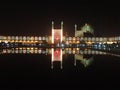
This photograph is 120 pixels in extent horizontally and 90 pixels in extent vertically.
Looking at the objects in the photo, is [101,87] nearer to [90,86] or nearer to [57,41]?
[90,86]

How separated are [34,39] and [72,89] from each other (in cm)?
9056

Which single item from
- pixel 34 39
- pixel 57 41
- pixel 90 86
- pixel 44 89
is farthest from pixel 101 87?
pixel 34 39

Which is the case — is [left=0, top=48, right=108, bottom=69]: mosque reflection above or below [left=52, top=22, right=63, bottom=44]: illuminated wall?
below

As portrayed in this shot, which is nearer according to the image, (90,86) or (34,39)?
(90,86)

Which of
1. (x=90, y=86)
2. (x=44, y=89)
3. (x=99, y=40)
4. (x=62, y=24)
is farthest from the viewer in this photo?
(x=99, y=40)

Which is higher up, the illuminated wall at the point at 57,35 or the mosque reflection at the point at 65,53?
the illuminated wall at the point at 57,35

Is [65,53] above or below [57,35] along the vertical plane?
below

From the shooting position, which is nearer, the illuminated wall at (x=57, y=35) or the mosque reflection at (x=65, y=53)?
the mosque reflection at (x=65, y=53)

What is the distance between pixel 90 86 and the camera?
933 centimetres

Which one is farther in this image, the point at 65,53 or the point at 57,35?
the point at 57,35

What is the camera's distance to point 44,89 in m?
8.68

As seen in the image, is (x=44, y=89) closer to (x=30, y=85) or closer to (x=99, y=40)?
(x=30, y=85)

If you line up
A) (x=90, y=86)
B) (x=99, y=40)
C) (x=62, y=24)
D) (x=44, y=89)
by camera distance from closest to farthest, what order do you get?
(x=44, y=89), (x=90, y=86), (x=62, y=24), (x=99, y=40)

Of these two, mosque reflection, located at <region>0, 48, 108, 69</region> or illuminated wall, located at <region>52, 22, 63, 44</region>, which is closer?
mosque reflection, located at <region>0, 48, 108, 69</region>
